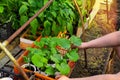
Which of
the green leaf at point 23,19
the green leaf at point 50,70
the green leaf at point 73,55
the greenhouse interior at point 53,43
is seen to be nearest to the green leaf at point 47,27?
the greenhouse interior at point 53,43

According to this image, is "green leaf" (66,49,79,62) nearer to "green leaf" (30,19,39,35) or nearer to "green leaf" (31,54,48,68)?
"green leaf" (31,54,48,68)

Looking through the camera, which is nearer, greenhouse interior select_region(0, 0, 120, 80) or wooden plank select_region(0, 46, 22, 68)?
greenhouse interior select_region(0, 0, 120, 80)

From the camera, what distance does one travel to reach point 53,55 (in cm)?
238

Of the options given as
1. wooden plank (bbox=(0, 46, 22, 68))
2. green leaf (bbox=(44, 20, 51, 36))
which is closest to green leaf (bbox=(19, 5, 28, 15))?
green leaf (bbox=(44, 20, 51, 36))

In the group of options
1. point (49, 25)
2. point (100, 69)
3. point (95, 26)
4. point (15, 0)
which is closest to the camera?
point (49, 25)

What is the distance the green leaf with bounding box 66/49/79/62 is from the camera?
2.40m

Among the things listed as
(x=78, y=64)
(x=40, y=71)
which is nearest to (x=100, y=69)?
(x=78, y=64)

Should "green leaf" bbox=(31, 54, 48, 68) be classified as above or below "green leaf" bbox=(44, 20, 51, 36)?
below

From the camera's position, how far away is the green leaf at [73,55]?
7.87 feet

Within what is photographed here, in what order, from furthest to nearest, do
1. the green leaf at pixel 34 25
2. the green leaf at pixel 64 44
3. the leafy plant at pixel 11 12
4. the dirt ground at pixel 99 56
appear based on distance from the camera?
the dirt ground at pixel 99 56, the leafy plant at pixel 11 12, the green leaf at pixel 34 25, the green leaf at pixel 64 44

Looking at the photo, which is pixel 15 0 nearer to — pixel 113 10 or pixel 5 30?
pixel 5 30

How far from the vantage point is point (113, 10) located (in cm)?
482

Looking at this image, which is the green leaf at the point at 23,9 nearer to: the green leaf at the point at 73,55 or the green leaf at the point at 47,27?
the green leaf at the point at 47,27

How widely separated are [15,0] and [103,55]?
4.40ft
